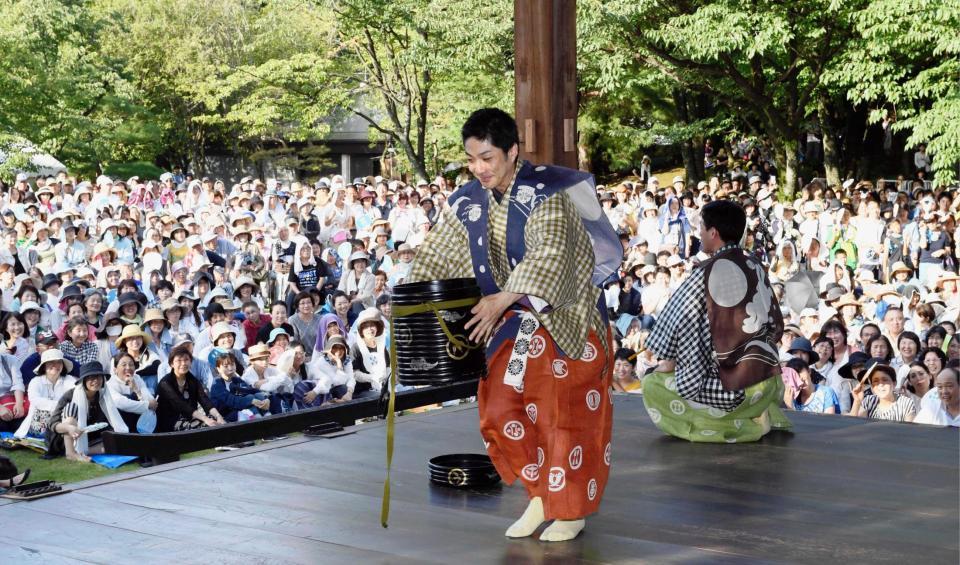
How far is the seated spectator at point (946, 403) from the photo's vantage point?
5301 millimetres

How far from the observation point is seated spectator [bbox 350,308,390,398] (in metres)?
7.38

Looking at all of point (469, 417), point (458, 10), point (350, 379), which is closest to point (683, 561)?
point (469, 417)

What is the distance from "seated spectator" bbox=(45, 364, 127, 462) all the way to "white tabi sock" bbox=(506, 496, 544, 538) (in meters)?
3.81

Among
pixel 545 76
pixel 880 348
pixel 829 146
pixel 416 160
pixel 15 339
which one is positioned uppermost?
pixel 416 160

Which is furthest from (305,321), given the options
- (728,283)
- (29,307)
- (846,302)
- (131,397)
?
(728,283)

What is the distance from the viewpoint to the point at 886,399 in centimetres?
568

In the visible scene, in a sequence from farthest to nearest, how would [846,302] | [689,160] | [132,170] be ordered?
[132,170]
[689,160]
[846,302]

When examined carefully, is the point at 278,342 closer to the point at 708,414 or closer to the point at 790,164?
the point at 708,414

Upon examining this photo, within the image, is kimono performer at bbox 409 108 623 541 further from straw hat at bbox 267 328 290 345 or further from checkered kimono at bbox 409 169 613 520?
straw hat at bbox 267 328 290 345

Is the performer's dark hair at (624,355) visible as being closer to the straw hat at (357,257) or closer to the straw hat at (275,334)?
the straw hat at (275,334)

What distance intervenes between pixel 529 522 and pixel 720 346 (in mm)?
1502

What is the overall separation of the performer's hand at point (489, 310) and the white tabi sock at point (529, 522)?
56 cm

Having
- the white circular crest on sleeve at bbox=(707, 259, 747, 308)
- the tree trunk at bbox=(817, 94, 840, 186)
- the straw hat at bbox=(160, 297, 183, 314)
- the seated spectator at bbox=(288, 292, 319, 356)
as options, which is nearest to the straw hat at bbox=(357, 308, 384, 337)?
the seated spectator at bbox=(288, 292, 319, 356)

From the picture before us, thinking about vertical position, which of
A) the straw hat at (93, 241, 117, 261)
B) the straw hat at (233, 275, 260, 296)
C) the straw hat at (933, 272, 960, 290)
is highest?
the straw hat at (93, 241, 117, 261)
